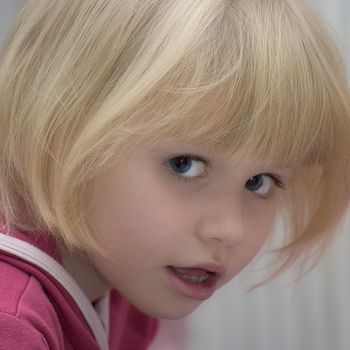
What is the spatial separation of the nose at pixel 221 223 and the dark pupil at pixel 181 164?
40 millimetres

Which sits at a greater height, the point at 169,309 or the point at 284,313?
the point at 284,313

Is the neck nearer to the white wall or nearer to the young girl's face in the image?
the young girl's face

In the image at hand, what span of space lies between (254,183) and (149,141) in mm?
129

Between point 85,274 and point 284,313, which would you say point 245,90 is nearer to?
point 85,274

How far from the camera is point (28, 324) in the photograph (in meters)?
0.57

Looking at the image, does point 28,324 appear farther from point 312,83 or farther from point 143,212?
point 312,83

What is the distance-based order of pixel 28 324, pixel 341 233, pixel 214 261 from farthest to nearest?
pixel 341 233
pixel 214 261
pixel 28 324

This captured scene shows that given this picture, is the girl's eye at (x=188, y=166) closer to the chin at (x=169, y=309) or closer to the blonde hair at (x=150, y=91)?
the blonde hair at (x=150, y=91)

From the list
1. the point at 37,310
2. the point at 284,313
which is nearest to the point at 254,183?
the point at 37,310

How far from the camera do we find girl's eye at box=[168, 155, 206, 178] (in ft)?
2.09

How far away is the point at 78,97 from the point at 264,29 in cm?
17

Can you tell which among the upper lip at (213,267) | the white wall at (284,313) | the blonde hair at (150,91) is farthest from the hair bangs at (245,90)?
the white wall at (284,313)

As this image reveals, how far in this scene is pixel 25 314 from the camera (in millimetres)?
579

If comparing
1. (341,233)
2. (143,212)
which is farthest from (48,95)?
(341,233)
